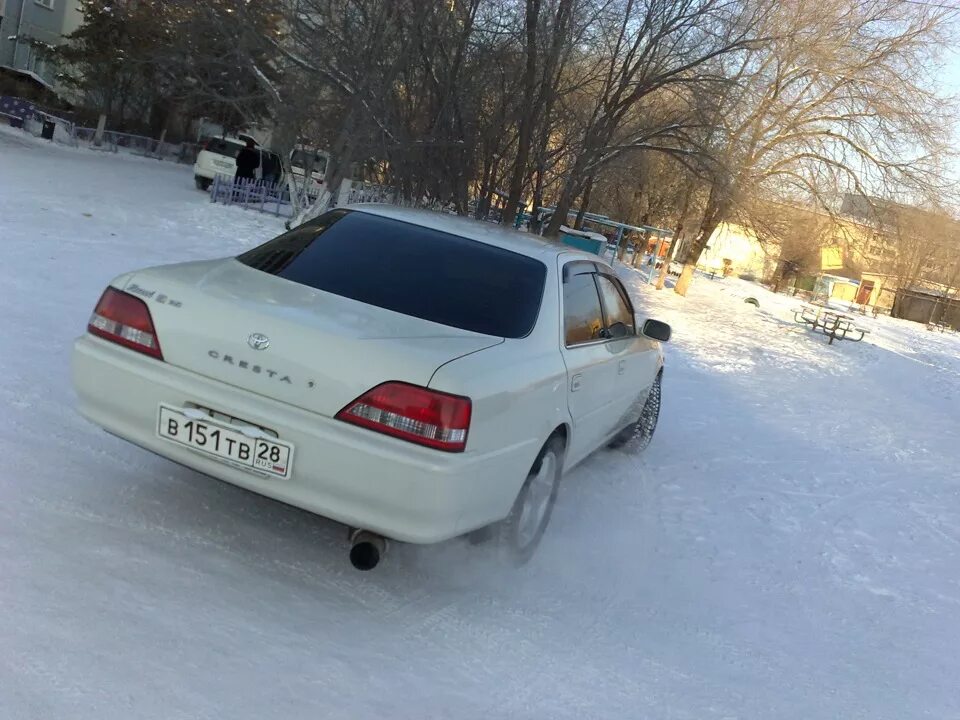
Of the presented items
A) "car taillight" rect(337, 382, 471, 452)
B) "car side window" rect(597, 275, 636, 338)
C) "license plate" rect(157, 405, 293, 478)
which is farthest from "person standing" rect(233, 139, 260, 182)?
"car taillight" rect(337, 382, 471, 452)

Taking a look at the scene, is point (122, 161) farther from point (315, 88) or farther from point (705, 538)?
point (705, 538)

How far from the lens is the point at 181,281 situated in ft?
12.1

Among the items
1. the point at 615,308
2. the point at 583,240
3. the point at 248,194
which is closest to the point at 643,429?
the point at 615,308

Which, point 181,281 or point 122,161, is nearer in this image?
point 181,281

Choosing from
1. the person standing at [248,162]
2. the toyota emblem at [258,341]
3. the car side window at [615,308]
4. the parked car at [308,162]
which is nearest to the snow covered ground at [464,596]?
the toyota emblem at [258,341]

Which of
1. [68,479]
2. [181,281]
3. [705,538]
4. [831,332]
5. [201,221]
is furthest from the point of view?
[831,332]

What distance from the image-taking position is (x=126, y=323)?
3639 millimetres

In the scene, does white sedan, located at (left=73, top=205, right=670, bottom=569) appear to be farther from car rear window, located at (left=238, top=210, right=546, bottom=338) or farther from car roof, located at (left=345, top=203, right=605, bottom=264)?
car roof, located at (left=345, top=203, right=605, bottom=264)

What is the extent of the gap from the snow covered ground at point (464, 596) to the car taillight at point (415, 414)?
77cm

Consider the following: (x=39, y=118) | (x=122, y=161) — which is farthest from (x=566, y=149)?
(x=39, y=118)

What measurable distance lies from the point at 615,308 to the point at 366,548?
8.81ft

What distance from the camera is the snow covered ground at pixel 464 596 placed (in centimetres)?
Answer: 293

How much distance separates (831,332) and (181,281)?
69.1 feet

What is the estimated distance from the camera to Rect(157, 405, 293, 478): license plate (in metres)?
3.32
